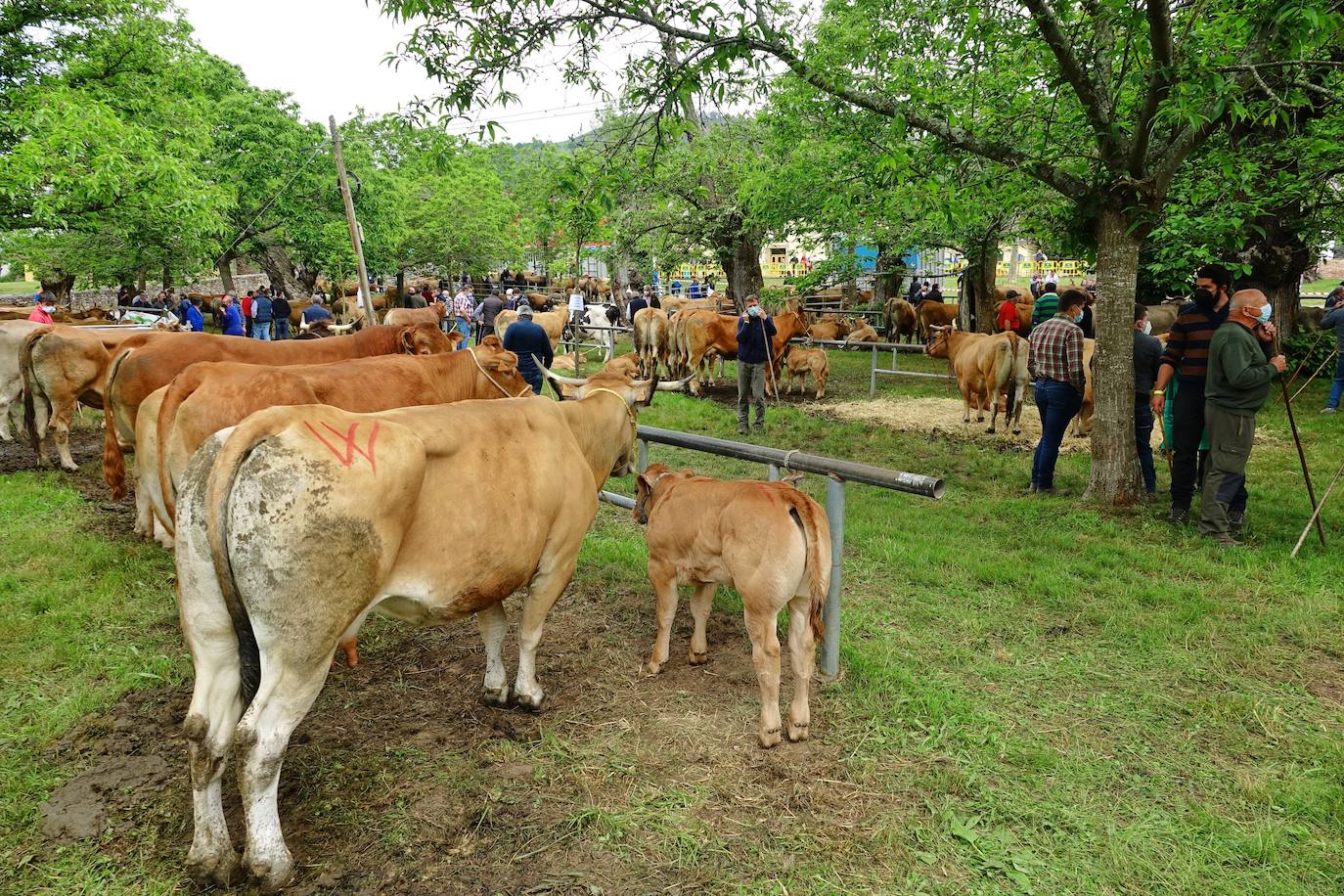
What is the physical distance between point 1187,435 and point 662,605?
572cm

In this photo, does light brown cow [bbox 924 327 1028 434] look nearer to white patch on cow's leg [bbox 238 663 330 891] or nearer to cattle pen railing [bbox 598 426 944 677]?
cattle pen railing [bbox 598 426 944 677]

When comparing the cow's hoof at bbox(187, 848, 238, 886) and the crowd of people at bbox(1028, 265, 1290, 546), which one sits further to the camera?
the crowd of people at bbox(1028, 265, 1290, 546)

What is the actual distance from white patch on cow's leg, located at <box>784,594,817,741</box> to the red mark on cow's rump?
2.16 m

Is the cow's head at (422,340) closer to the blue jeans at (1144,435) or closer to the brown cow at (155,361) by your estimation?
the brown cow at (155,361)

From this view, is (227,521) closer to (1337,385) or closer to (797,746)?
(797,746)

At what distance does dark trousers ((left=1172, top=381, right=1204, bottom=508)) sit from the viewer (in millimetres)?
7129

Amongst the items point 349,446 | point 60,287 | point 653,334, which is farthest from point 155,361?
point 60,287

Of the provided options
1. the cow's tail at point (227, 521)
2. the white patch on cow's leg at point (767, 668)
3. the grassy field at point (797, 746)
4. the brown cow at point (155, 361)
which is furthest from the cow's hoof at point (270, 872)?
the brown cow at point (155, 361)

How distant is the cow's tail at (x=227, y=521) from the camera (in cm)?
274

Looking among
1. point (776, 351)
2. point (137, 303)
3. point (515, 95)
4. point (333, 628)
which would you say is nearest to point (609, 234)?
point (776, 351)

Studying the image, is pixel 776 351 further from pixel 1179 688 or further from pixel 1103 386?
pixel 1179 688

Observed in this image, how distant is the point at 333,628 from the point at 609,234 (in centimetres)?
2012

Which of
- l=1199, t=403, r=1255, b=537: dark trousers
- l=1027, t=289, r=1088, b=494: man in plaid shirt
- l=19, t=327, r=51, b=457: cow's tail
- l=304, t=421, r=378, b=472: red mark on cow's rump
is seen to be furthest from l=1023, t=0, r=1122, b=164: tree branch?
l=19, t=327, r=51, b=457: cow's tail

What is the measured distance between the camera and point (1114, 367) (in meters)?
7.66
